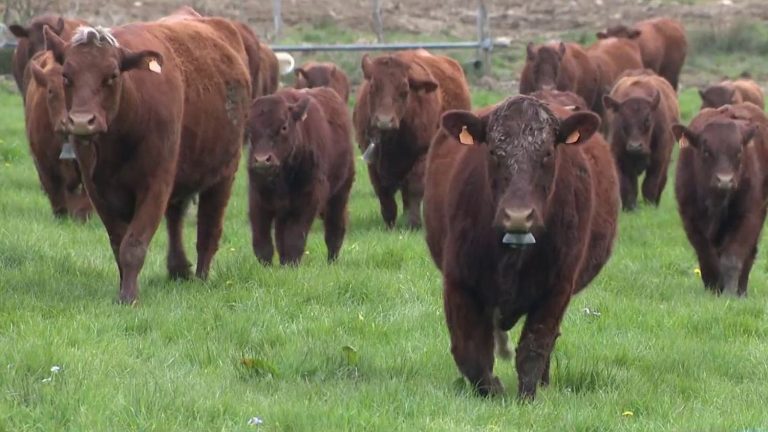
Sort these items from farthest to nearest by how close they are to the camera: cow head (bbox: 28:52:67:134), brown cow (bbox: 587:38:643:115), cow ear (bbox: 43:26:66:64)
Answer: brown cow (bbox: 587:38:643:115) < cow head (bbox: 28:52:67:134) < cow ear (bbox: 43:26:66:64)

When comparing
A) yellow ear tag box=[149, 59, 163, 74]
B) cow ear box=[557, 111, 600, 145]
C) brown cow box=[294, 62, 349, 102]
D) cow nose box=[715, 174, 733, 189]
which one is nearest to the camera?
cow ear box=[557, 111, 600, 145]

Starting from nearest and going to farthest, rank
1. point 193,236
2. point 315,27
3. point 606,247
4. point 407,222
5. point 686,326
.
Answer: point 606,247 < point 686,326 < point 193,236 < point 407,222 < point 315,27

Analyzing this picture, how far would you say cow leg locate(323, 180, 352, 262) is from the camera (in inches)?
521

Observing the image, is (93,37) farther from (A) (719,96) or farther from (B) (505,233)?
(A) (719,96)

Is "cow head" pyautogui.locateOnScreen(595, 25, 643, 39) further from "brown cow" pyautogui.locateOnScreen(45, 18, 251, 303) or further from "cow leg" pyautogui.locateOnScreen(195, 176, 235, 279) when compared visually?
"cow leg" pyautogui.locateOnScreen(195, 176, 235, 279)

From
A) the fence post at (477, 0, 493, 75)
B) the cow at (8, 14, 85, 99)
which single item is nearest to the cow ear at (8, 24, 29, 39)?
the cow at (8, 14, 85, 99)

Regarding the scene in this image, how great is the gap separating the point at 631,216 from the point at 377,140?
302 cm

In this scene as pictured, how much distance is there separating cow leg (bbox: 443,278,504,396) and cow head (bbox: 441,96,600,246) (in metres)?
0.59

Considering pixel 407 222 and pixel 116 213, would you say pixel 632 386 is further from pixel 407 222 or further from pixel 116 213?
pixel 407 222

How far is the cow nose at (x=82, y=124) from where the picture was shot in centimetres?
952

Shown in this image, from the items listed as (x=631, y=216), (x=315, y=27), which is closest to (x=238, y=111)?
(x=631, y=216)

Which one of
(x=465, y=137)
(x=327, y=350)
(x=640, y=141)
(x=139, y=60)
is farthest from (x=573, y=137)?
(x=640, y=141)

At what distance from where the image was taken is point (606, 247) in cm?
872

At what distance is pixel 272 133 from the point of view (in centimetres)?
1221
